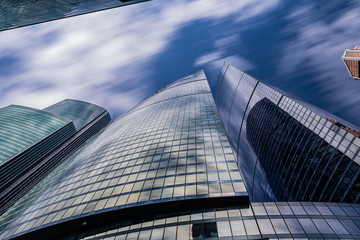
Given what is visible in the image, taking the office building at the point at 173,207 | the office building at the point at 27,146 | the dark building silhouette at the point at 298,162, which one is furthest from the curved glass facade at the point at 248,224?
the office building at the point at 27,146

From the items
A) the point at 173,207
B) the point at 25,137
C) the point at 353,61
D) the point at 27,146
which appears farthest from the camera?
the point at 353,61

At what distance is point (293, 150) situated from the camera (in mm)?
→ 63594

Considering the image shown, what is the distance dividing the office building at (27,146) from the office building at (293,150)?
120600 millimetres

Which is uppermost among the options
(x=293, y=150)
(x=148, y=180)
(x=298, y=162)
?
(x=148, y=180)

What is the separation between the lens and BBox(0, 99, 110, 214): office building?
101188 millimetres

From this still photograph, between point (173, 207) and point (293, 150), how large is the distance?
56.7m

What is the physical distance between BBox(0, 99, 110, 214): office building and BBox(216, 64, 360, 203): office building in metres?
121

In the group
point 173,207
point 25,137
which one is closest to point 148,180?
point 173,207

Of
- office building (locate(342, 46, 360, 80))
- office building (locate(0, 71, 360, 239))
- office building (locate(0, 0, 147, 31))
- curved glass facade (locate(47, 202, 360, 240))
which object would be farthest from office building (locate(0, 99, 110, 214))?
office building (locate(342, 46, 360, 80))

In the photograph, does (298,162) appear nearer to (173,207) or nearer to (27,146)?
(173,207)

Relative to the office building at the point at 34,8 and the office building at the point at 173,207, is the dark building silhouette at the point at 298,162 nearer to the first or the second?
the office building at the point at 173,207

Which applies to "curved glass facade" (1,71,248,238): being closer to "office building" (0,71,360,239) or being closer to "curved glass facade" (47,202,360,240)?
"office building" (0,71,360,239)

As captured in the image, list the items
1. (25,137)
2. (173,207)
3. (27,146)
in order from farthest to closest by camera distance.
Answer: (25,137) < (27,146) < (173,207)

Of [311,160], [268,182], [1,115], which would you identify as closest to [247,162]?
[268,182]
